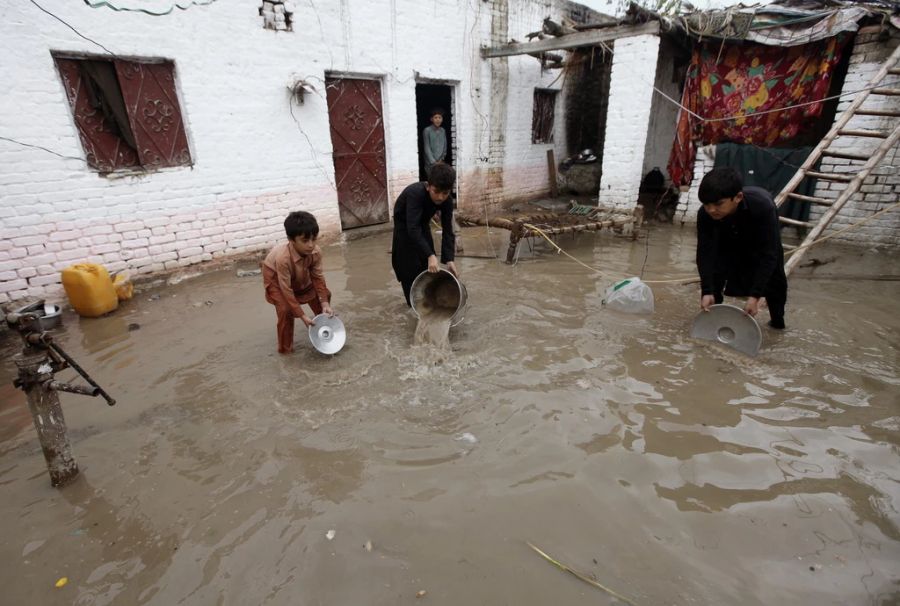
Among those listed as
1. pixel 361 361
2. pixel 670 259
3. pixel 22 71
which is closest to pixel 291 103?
pixel 22 71

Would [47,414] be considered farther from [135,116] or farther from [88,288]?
[135,116]

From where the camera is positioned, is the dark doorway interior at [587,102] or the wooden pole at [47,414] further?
the dark doorway interior at [587,102]

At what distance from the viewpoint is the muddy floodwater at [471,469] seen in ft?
6.20

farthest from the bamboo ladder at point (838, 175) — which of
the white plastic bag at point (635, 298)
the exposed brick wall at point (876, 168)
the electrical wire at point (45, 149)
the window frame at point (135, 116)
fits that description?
the electrical wire at point (45, 149)

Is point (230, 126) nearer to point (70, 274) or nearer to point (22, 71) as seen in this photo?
point (22, 71)

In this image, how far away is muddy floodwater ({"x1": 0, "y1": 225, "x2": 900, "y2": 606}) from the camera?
189 centimetres

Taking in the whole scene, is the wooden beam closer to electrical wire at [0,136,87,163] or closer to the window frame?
the window frame

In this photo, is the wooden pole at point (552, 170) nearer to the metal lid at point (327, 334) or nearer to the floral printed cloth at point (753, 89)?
the floral printed cloth at point (753, 89)

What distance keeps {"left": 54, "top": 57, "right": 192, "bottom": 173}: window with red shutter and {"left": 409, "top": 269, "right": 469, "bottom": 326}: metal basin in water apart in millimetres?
3741

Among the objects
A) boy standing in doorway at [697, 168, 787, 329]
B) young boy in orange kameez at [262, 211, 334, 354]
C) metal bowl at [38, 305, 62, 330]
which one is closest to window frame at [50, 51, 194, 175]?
metal bowl at [38, 305, 62, 330]

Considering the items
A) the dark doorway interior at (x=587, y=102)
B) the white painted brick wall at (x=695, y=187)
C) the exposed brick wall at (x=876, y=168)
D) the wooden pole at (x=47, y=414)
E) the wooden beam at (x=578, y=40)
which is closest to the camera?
the wooden pole at (x=47, y=414)

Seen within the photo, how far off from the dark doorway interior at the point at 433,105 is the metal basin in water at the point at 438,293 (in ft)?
18.5

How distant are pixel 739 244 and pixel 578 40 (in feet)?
18.1

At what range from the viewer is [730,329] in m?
3.65
